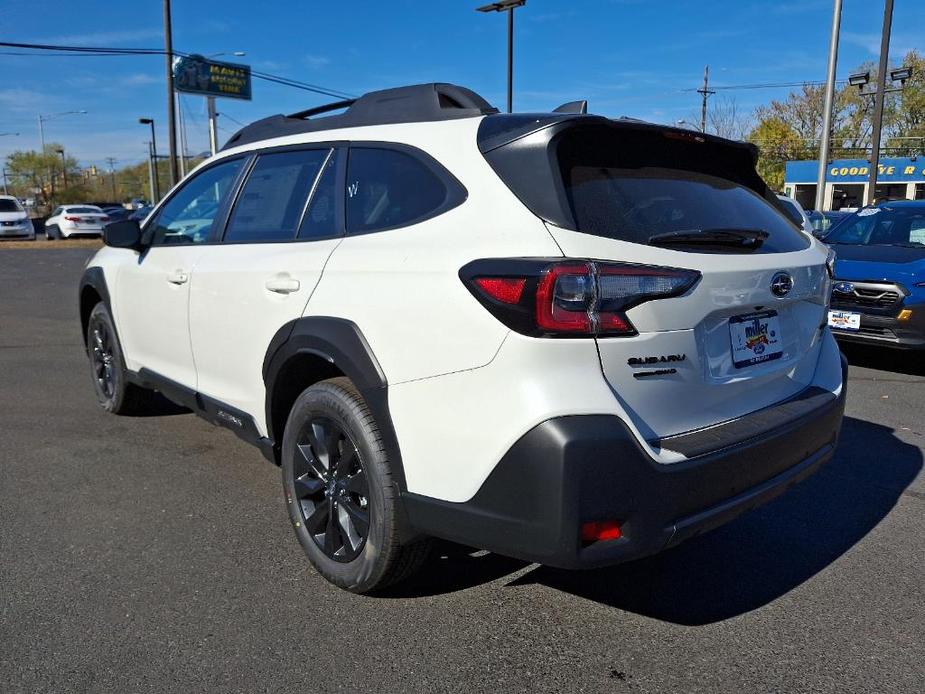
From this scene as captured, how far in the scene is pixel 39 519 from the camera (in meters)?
3.67

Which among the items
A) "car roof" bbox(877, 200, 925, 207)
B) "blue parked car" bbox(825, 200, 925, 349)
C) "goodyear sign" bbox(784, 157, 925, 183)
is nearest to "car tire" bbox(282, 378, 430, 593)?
"blue parked car" bbox(825, 200, 925, 349)

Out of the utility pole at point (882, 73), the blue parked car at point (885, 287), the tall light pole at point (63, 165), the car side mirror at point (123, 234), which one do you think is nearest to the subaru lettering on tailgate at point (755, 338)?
the car side mirror at point (123, 234)

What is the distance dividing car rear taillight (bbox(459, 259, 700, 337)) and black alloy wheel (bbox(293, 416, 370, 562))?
0.88 metres

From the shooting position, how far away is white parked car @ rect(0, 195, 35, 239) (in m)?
28.2

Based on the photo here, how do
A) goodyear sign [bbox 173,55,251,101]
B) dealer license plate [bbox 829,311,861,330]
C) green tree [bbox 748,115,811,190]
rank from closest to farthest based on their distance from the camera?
1. dealer license plate [bbox 829,311,861,330]
2. goodyear sign [bbox 173,55,251,101]
3. green tree [bbox 748,115,811,190]

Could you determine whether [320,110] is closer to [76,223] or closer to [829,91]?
[829,91]

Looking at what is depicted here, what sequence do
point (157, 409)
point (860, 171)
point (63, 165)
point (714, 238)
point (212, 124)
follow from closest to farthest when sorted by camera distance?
1. point (714, 238)
2. point (157, 409)
3. point (212, 124)
4. point (860, 171)
5. point (63, 165)

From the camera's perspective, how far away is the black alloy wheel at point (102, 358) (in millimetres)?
5312

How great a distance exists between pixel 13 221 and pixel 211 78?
23.1 metres

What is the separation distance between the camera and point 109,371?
212 inches

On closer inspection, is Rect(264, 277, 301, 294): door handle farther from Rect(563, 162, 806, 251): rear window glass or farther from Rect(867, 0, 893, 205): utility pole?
Rect(867, 0, 893, 205): utility pole

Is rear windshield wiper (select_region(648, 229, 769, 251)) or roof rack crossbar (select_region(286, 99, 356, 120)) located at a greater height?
roof rack crossbar (select_region(286, 99, 356, 120))

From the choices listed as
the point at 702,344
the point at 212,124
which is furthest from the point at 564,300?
the point at 212,124

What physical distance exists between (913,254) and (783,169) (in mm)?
54496
